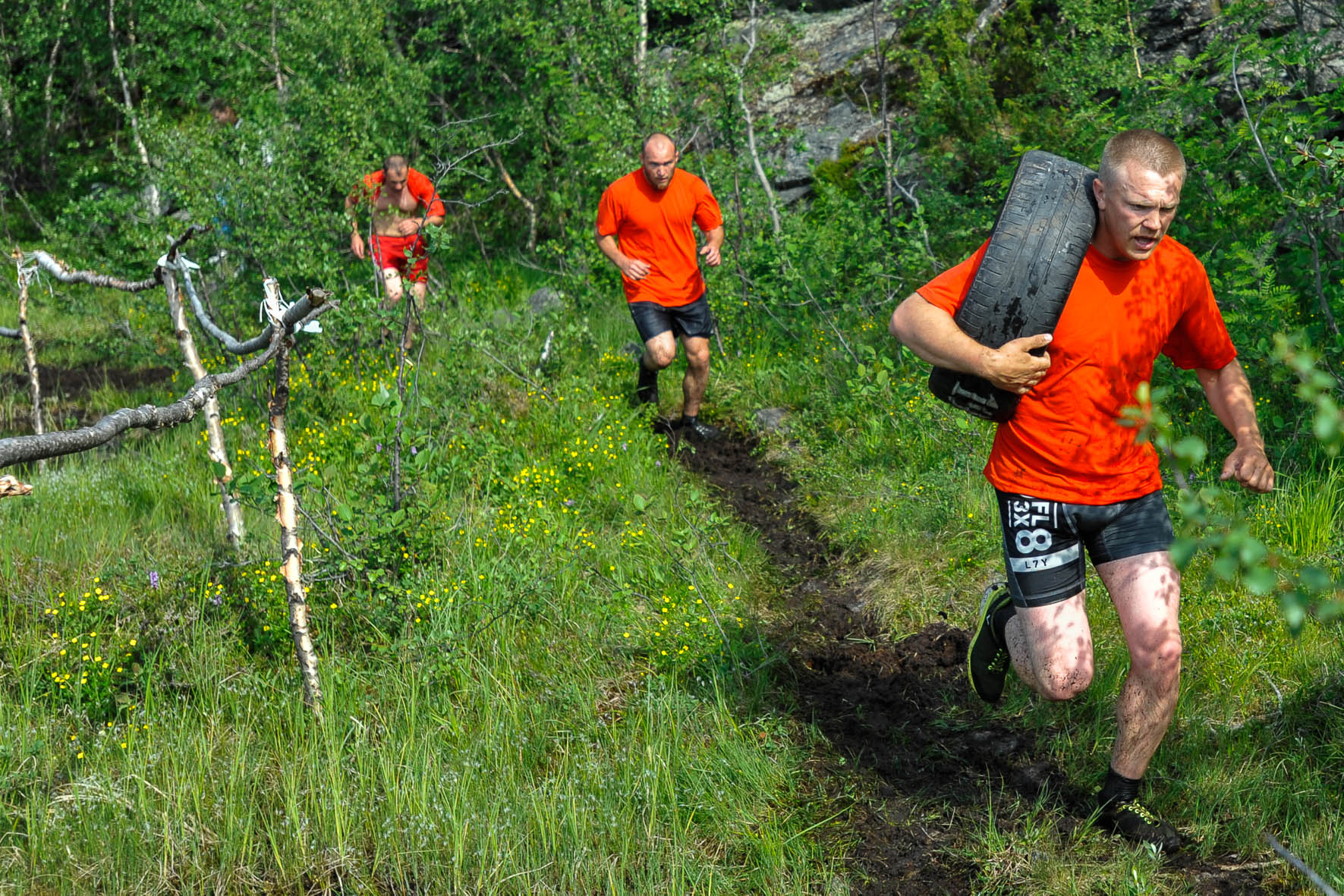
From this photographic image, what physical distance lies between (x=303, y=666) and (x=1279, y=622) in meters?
3.53

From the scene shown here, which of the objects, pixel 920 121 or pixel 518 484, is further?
pixel 920 121

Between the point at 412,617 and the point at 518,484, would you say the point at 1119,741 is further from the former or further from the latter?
the point at 518,484

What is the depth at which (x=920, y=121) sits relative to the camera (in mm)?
9203

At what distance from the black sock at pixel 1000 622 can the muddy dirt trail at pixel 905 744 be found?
44 centimetres

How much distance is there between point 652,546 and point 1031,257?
2681 mm

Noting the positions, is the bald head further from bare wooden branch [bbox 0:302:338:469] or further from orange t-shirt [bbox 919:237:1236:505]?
orange t-shirt [bbox 919:237:1236:505]

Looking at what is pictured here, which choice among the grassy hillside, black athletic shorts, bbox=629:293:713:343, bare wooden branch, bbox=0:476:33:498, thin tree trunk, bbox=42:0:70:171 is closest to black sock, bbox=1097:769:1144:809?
the grassy hillside

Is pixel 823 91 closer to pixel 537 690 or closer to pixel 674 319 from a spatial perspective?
pixel 674 319

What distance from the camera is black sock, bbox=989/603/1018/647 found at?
12.6 feet

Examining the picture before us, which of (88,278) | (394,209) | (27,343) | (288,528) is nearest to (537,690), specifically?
(288,528)

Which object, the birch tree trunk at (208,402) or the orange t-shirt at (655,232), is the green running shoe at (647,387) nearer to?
the orange t-shirt at (655,232)

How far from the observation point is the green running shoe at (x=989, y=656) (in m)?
3.92

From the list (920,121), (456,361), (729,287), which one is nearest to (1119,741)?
(456,361)

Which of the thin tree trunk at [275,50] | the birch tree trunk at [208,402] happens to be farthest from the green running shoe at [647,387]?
the thin tree trunk at [275,50]
